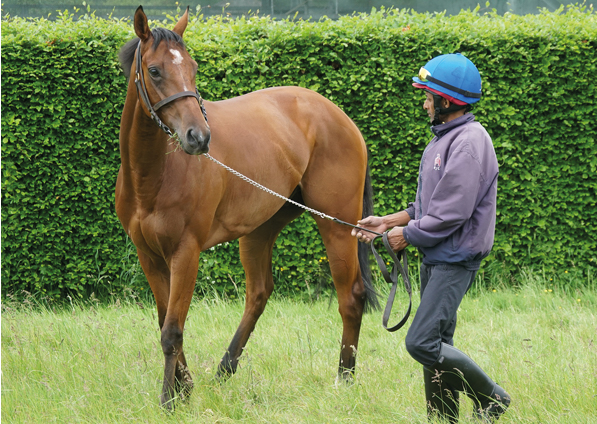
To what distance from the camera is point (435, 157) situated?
8.91ft

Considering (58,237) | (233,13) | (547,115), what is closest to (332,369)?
(58,237)

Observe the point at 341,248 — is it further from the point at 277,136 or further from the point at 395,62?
Result: the point at 395,62

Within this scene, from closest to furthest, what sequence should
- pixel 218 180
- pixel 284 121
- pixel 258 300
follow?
pixel 218 180 < pixel 284 121 < pixel 258 300

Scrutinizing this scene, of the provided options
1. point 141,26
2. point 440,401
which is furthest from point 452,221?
point 141,26

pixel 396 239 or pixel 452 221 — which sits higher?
pixel 452 221

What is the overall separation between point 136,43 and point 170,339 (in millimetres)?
1688

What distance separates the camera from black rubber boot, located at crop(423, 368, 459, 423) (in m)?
2.85

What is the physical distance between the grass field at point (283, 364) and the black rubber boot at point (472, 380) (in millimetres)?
126

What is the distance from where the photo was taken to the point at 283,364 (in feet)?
12.9

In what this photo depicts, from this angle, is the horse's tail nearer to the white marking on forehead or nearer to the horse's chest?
the horse's chest

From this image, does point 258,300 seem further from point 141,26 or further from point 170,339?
point 141,26

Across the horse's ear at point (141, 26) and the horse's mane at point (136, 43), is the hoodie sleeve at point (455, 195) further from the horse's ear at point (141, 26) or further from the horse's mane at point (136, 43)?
the horse's ear at point (141, 26)

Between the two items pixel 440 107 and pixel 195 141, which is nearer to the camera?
pixel 440 107

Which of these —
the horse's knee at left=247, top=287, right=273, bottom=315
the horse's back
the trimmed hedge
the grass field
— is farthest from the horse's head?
the trimmed hedge
